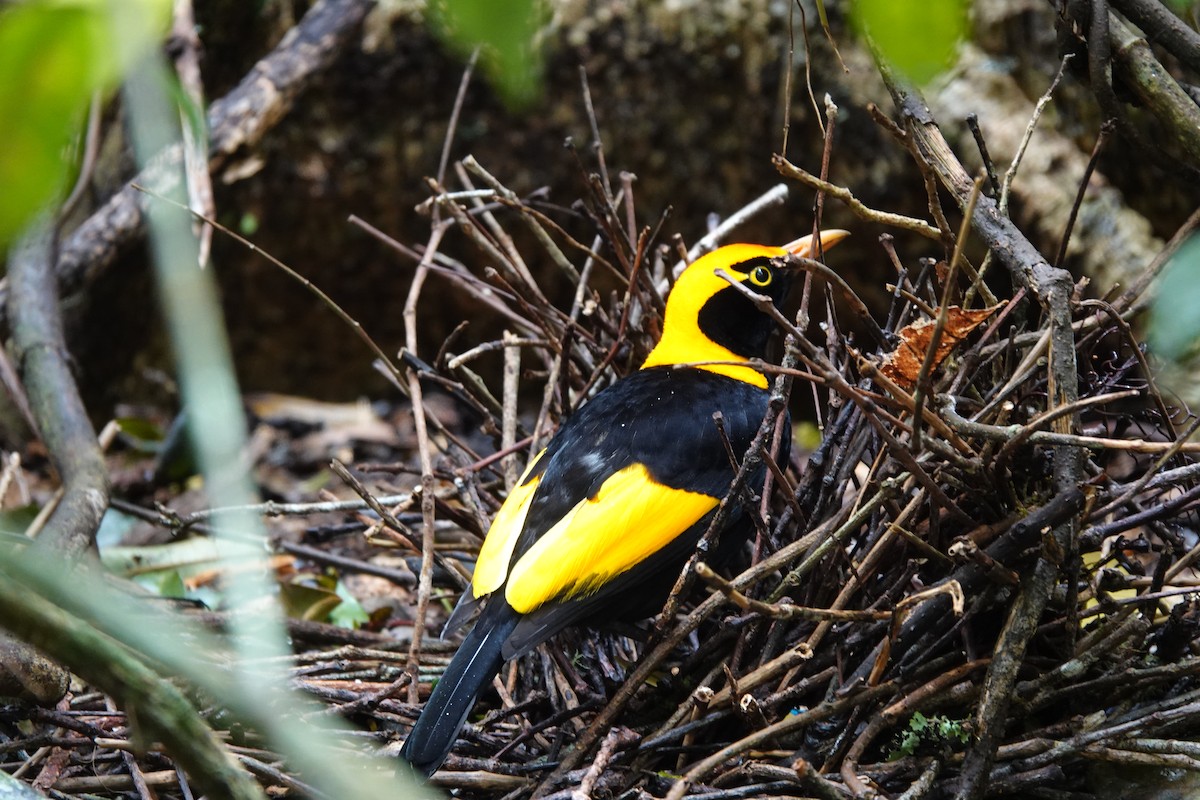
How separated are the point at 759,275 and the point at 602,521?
896 mm

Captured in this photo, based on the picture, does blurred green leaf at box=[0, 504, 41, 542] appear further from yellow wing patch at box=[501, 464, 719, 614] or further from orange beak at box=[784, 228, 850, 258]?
orange beak at box=[784, 228, 850, 258]

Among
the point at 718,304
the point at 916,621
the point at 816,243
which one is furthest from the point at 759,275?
the point at 916,621

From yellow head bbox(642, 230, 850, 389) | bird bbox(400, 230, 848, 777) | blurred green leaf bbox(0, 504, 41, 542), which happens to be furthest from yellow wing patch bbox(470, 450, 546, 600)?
blurred green leaf bbox(0, 504, 41, 542)

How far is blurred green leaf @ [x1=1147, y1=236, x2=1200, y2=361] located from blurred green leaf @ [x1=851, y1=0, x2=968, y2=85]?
24 centimetres

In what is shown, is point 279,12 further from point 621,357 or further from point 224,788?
point 224,788

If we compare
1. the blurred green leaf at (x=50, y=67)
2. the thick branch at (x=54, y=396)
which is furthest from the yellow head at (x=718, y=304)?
the blurred green leaf at (x=50, y=67)

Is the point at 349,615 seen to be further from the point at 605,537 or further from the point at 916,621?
the point at 916,621

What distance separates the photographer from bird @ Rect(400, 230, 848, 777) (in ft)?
6.77

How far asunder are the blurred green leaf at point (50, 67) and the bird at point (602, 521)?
4.36ft

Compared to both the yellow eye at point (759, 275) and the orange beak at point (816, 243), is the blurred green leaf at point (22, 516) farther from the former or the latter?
the orange beak at point (816, 243)

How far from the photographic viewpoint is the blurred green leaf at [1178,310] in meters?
0.83

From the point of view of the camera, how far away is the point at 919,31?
0.85 m

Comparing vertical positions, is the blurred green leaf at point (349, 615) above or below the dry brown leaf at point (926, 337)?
above

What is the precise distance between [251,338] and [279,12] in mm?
1370
